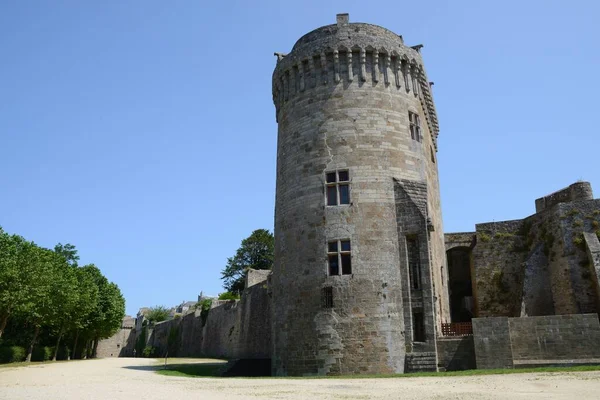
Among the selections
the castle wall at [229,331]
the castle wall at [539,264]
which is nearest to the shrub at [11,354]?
the castle wall at [229,331]

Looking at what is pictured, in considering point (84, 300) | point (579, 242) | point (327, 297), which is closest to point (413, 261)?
point (327, 297)

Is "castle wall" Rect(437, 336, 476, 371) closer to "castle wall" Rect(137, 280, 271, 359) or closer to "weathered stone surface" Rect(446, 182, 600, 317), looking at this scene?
"weathered stone surface" Rect(446, 182, 600, 317)

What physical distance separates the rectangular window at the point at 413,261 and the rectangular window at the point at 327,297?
3.29 m

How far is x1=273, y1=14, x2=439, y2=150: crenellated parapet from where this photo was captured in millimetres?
22812

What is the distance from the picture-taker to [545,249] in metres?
27.5

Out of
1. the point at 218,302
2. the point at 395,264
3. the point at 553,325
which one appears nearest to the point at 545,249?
the point at 553,325

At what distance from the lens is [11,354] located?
3497 centimetres

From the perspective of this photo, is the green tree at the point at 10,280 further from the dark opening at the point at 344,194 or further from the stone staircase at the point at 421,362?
the stone staircase at the point at 421,362

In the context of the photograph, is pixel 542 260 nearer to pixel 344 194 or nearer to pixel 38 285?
pixel 344 194

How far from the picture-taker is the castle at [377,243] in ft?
62.1

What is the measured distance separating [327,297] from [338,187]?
4636 millimetres

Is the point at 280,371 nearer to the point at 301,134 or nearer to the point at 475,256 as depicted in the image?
the point at 301,134

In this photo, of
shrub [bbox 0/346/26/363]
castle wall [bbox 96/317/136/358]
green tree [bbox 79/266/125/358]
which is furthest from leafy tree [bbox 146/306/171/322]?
shrub [bbox 0/346/26/363]

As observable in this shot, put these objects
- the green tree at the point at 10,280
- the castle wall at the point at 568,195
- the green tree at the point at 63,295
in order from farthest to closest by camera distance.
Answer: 1. the green tree at the point at 63,295
2. the green tree at the point at 10,280
3. the castle wall at the point at 568,195
